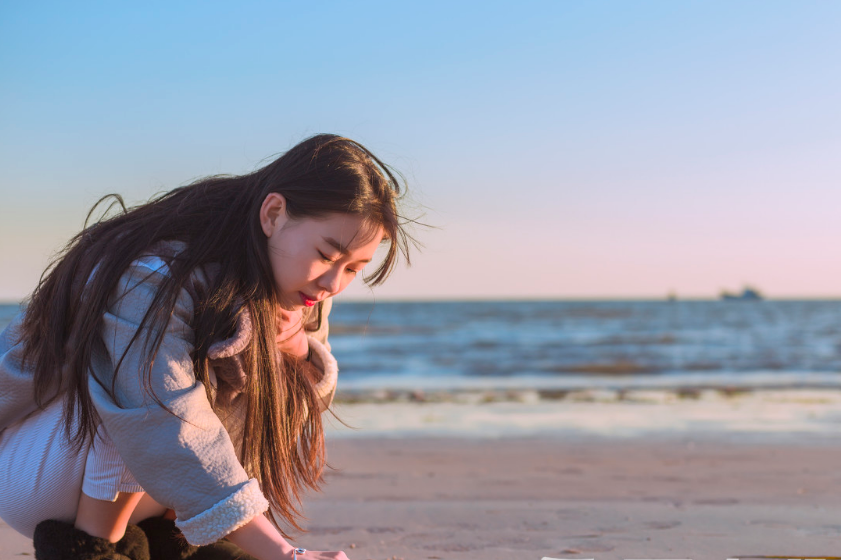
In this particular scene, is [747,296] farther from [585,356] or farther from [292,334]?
[292,334]

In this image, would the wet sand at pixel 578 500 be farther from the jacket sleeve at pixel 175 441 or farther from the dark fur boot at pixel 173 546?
the jacket sleeve at pixel 175 441

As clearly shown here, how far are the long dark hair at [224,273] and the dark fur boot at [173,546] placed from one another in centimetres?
17

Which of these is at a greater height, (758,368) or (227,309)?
(227,309)

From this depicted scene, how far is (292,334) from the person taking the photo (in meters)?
2.00

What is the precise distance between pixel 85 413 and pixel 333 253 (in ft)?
2.10

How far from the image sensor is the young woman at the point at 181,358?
4.92 ft

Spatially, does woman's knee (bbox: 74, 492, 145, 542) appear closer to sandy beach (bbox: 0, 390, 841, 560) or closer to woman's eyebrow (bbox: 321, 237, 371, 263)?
woman's eyebrow (bbox: 321, 237, 371, 263)

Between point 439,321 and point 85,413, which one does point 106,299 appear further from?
point 439,321

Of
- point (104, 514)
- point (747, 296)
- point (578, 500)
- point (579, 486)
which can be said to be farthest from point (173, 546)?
point (747, 296)

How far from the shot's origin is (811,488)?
12.7 feet

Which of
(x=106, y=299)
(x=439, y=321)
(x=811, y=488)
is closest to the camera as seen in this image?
(x=106, y=299)

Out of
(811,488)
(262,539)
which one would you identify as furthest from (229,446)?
(811,488)

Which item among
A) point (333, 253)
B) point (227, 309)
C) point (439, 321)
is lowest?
point (439, 321)

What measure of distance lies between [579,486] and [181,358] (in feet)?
9.58
